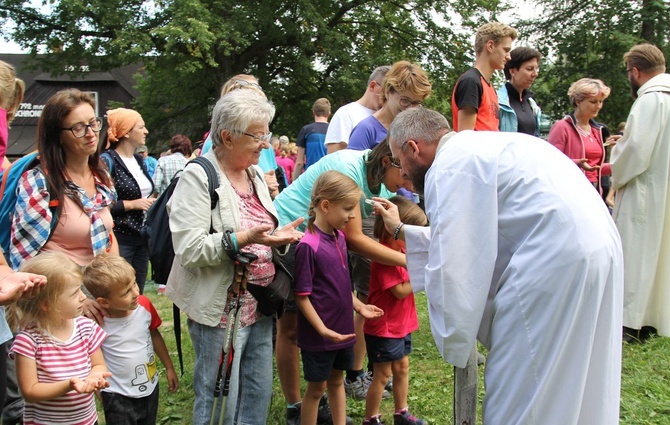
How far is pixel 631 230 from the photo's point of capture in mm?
5289

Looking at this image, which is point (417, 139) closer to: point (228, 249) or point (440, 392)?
point (228, 249)

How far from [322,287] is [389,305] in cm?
51

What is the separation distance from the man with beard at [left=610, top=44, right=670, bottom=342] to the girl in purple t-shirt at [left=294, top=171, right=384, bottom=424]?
2.96 m

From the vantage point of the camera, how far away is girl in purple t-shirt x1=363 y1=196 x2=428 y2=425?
143 inches


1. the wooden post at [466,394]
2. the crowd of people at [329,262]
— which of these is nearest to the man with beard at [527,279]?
the crowd of people at [329,262]

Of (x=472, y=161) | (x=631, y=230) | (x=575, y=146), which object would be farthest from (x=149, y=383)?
(x=575, y=146)

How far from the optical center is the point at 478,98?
4.80 metres

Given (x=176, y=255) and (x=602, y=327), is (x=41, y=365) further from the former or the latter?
(x=602, y=327)

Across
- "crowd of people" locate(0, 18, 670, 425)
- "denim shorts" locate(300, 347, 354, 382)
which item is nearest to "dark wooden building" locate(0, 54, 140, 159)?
"crowd of people" locate(0, 18, 670, 425)

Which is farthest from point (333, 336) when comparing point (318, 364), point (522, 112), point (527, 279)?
point (522, 112)

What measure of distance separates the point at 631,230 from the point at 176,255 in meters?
4.05

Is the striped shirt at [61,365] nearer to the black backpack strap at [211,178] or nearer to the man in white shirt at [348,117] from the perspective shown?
the black backpack strap at [211,178]

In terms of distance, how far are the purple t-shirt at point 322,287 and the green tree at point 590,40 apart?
16.7m

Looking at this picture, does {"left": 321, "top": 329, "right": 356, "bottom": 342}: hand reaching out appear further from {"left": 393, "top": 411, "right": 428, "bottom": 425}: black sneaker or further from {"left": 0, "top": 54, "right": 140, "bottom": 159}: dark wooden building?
{"left": 0, "top": 54, "right": 140, "bottom": 159}: dark wooden building
